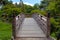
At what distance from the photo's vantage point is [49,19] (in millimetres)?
12109

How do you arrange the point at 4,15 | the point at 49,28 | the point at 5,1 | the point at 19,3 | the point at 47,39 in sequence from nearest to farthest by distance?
the point at 47,39 → the point at 49,28 → the point at 4,15 → the point at 5,1 → the point at 19,3

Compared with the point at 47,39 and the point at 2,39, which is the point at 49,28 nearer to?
the point at 47,39

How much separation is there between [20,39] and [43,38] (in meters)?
1.26

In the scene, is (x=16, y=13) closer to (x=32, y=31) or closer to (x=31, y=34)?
(x=32, y=31)

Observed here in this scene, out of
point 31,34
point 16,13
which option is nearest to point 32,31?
point 31,34

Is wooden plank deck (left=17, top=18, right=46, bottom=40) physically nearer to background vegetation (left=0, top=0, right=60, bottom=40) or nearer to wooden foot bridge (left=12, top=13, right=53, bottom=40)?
wooden foot bridge (left=12, top=13, right=53, bottom=40)

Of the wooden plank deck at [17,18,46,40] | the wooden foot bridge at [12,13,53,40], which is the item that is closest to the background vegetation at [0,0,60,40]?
the wooden foot bridge at [12,13,53,40]

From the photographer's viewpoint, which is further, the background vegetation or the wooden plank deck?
the wooden plank deck

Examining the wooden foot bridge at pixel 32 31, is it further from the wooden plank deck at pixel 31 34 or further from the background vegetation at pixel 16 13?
the background vegetation at pixel 16 13

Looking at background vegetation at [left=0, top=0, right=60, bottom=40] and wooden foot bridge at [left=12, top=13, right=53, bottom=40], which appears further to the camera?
wooden foot bridge at [left=12, top=13, right=53, bottom=40]

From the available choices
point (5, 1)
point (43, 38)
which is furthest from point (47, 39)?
point (5, 1)

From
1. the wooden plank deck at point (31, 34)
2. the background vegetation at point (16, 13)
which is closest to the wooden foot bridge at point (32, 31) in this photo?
the wooden plank deck at point (31, 34)

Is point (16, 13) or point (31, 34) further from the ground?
point (16, 13)

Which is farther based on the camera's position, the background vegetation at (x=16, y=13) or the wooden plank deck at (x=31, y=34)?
the wooden plank deck at (x=31, y=34)
